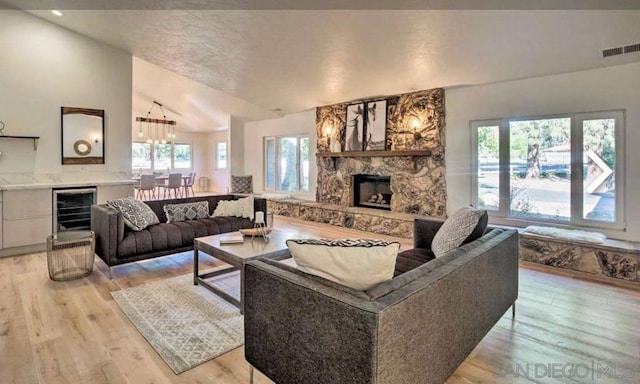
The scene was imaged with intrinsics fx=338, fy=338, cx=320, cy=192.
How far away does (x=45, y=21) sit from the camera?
5.14 m

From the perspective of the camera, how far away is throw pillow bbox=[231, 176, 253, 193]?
31.3ft

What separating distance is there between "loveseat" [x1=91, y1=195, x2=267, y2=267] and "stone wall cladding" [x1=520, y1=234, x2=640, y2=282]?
379 centimetres

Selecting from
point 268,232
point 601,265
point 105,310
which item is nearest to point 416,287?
point 268,232

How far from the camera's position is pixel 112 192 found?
568 centimetres

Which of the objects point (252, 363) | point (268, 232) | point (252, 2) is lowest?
point (252, 363)

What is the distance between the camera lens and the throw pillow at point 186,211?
439 centimetres

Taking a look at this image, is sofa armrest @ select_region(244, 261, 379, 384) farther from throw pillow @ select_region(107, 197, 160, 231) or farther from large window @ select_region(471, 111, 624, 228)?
large window @ select_region(471, 111, 624, 228)

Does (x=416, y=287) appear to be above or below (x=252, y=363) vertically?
above

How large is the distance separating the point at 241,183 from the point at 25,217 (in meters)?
5.23

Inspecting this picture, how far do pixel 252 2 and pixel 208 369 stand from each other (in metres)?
3.66

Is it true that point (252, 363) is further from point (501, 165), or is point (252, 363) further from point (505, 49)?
point (501, 165)

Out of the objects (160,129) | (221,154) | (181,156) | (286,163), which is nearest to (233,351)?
(286,163)

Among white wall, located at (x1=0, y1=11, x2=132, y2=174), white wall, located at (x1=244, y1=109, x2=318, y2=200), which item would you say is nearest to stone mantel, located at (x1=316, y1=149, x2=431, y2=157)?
white wall, located at (x1=244, y1=109, x2=318, y2=200)

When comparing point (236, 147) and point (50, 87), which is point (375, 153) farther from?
point (50, 87)
